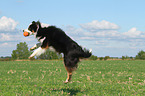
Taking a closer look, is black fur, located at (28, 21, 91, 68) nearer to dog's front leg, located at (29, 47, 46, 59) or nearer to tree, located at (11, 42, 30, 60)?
dog's front leg, located at (29, 47, 46, 59)

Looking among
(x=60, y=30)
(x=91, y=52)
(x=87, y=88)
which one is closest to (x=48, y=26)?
(x=60, y=30)

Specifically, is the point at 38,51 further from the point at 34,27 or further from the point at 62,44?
the point at 34,27

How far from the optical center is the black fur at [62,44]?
4.18m

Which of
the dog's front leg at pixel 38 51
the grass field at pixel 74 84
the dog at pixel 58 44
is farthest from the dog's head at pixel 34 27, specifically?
the grass field at pixel 74 84

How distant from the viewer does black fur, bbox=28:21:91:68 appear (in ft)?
13.7

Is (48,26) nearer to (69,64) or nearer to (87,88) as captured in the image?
(69,64)

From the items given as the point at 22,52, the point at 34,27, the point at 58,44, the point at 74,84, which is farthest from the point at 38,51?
the point at 22,52

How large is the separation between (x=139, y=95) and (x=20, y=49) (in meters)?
60.7

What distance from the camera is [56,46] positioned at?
4223 millimetres

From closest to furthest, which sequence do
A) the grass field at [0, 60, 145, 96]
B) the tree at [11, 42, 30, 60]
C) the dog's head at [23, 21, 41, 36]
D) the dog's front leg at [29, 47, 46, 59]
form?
the dog's front leg at [29, 47, 46, 59] < the dog's head at [23, 21, 41, 36] < the grass field at [0, 60, 145, 96] < the tree at [11, 42, 30, 60]

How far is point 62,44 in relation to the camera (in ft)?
13.8

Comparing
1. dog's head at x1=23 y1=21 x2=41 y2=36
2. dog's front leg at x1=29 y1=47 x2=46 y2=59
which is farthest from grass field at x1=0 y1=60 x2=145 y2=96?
dog's head at x1=23 y1=21 x2=41 y2=36

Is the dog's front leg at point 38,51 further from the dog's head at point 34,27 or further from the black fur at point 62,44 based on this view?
the dog's head at point 34,27

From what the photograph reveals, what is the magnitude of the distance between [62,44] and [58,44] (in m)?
0.10
